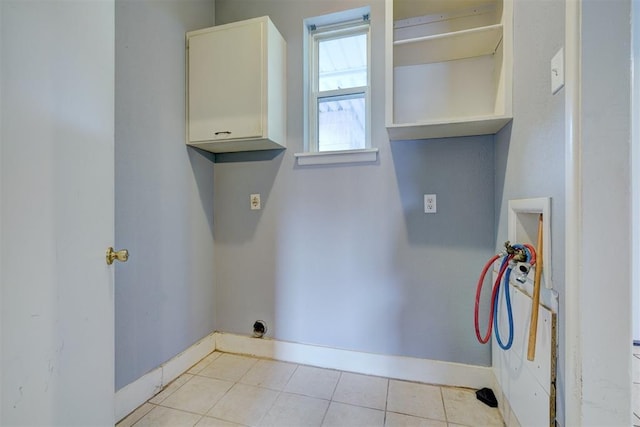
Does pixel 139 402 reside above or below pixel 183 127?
below

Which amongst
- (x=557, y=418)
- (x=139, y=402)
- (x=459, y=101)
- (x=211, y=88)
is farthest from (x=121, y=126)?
(x=557, y=418)

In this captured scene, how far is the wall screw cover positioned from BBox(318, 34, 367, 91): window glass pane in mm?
1743

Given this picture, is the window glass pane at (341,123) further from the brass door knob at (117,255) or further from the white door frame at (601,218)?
the brass door knob at (117,255)

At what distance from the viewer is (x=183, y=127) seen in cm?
183

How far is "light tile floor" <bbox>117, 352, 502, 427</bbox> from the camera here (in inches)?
55.4

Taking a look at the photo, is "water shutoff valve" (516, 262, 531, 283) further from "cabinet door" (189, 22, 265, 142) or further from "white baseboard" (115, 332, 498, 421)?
"cabinet door" (189, 22, 265, 142)

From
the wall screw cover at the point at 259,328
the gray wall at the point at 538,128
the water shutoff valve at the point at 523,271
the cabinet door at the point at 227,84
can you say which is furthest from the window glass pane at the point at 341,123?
the wall screw cover at the point at 259,328

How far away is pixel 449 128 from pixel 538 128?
48 centimetres

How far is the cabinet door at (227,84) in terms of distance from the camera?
1730mm

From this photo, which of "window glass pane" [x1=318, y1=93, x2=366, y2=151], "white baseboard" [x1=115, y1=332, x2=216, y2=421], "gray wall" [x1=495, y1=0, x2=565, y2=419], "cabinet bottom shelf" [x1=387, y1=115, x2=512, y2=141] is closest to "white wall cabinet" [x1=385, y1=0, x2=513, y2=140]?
"cabinet bottom shelf" [x1=387, y1=115, x2=512, y2=141]

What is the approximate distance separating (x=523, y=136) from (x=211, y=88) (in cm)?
174

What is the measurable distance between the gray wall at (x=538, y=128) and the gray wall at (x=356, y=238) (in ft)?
0.94

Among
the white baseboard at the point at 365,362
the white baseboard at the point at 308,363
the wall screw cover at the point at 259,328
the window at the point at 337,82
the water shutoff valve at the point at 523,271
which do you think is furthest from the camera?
the wall screw cover at the point at 259,328

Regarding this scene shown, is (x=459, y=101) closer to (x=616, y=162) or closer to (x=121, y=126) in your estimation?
(x=616, y=162)
